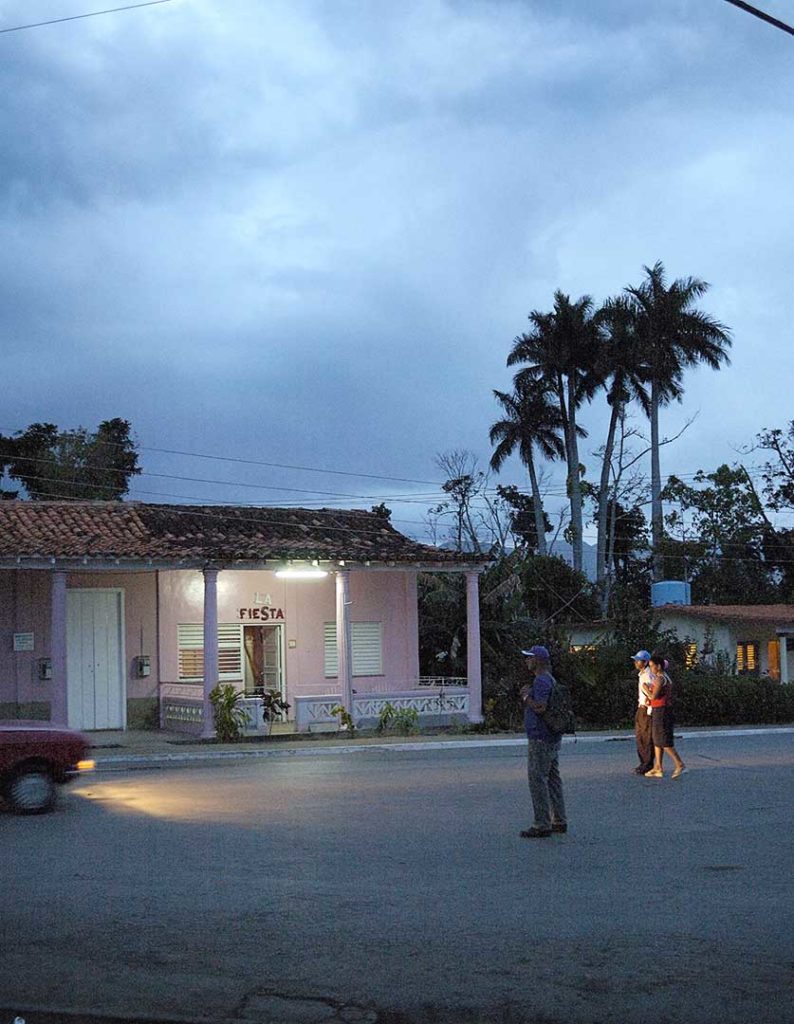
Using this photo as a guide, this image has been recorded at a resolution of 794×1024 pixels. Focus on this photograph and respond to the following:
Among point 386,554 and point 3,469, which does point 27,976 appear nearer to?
point 386,554

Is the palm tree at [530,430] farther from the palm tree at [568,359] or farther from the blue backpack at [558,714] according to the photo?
the blue backpack at [558,714]

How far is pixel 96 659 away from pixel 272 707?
3903mm

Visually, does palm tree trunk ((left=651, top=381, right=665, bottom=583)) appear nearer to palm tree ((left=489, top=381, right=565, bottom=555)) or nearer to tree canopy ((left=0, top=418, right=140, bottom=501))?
palm tree ((left=489, top=381, right=565, bottom=555))

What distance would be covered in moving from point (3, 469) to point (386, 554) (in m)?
25.7

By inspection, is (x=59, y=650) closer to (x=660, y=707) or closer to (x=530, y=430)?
(x=660, y=707)

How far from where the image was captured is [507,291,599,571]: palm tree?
53562mm

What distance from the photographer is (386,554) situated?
93.7 feet

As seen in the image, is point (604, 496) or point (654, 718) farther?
point (604, 496)

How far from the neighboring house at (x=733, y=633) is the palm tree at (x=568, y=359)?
476 inches

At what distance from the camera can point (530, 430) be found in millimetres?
54531

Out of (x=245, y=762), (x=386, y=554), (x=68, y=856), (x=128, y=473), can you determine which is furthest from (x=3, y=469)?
(x=68, y=856)

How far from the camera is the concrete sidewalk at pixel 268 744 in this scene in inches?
899

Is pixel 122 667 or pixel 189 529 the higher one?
pixel 189 529

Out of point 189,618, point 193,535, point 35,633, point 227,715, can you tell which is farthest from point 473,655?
point 35,633
